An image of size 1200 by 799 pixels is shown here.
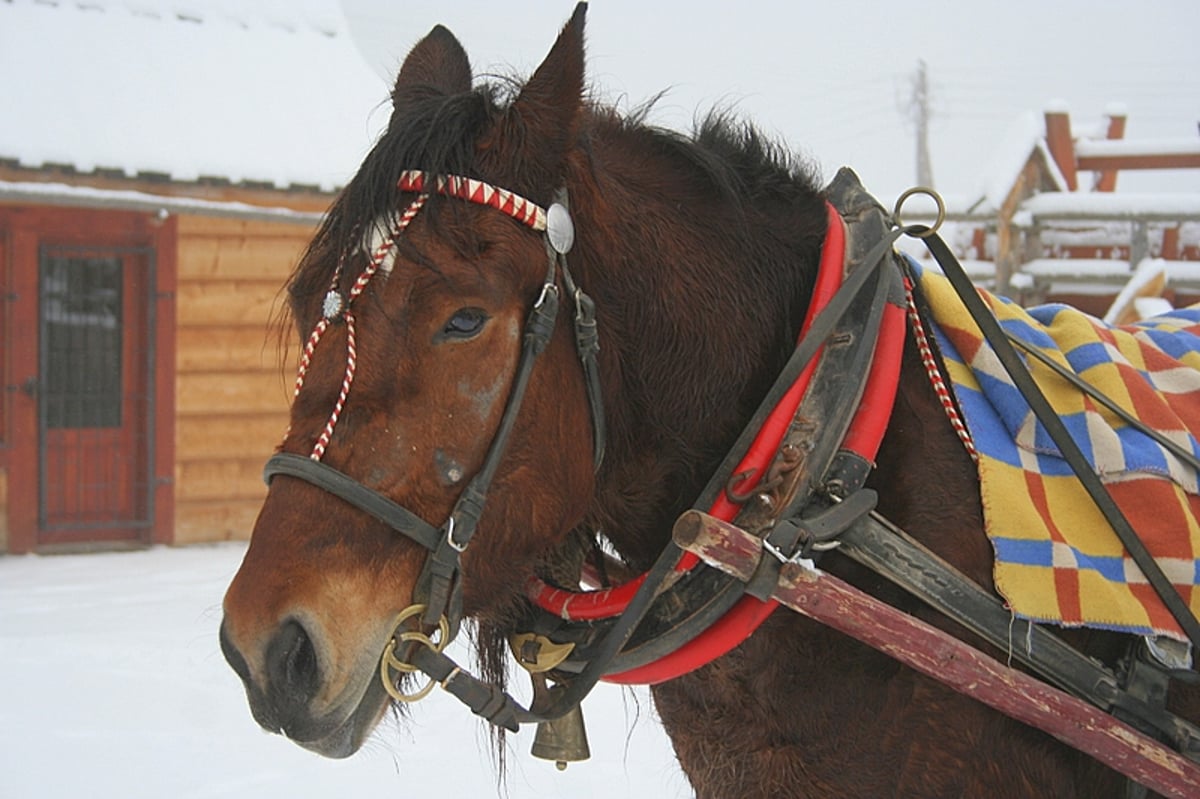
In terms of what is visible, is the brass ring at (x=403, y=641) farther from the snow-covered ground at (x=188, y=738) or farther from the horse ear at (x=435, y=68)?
the snow-covered ground at (x=188, y=738)

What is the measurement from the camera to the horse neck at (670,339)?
1.66 metres

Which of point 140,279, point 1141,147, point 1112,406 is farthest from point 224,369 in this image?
point 1141,147

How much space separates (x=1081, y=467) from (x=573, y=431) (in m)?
0.76

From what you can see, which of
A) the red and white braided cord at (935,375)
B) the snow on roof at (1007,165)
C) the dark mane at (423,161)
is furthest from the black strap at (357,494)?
the snow on roof at (1007,165)

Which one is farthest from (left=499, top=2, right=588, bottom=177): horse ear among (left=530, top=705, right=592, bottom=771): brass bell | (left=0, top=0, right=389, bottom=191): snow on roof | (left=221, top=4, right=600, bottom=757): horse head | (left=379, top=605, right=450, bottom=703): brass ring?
(left=0, top=0, right=389, bottom=191): snow on roof

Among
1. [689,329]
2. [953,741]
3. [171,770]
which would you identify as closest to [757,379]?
[689,329]

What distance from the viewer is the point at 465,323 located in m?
1.49

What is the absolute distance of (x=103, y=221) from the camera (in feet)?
25.8

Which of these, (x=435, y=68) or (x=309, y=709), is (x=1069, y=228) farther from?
(x=309, y=709)

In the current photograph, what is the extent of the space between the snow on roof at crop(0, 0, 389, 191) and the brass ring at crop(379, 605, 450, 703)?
601cm

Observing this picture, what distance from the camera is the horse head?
1.39 m

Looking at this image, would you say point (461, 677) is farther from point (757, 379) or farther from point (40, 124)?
point (40, 124)

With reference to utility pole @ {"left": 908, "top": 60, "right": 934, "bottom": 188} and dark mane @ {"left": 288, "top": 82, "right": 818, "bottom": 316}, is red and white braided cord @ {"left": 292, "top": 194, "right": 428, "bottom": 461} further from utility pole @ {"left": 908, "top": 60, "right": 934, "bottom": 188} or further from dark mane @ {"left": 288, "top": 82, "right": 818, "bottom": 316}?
utility pole @ {"left": 908, "top": 60, "right": 934, "bottom": 188}

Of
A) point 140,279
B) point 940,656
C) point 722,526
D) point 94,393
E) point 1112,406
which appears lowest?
point 94,393
